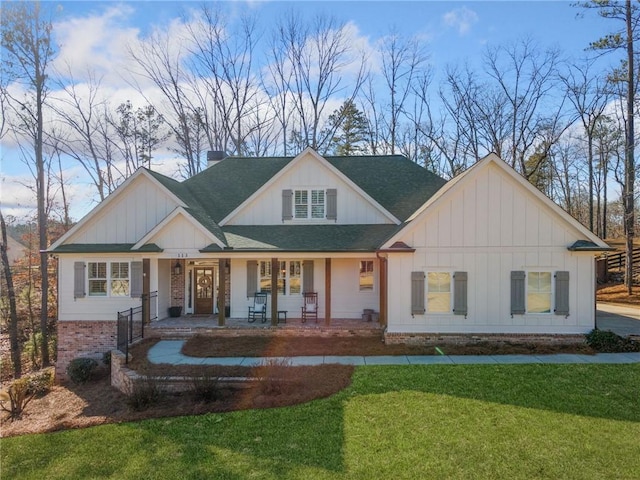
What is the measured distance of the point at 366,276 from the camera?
14.7 meters

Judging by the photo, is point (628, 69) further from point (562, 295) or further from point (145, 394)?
point (145, 394)

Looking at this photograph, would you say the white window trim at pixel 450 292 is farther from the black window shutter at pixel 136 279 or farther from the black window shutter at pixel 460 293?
the black window shutter at pixel 136 279

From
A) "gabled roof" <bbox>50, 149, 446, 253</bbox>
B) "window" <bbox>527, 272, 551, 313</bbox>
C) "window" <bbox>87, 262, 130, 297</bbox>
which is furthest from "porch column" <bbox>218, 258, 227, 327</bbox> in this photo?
"window" <bbox>527, 272, 551, 313</bbox>

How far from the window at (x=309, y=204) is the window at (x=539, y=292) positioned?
304 inches

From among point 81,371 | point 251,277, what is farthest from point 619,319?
point 81,371

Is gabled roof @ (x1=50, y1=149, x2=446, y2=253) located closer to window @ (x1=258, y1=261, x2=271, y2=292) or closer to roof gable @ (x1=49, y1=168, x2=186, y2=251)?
roof gable @ (x1=49, y1=168, x2=186, y2=251)

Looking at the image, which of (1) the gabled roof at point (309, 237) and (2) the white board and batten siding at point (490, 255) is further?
(1) the gabled roof at point (309, 237)

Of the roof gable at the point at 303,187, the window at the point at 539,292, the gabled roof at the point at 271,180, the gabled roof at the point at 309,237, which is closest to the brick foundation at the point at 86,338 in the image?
the gabled roof at the point at 271,180

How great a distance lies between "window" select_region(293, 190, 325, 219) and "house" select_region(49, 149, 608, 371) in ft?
0.13

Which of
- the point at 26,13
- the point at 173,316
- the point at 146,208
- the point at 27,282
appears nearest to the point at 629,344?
the point at 173,316

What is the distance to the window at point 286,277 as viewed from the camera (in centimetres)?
1484

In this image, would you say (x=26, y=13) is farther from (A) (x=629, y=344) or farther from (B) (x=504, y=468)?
(A) (x=629, y=344)

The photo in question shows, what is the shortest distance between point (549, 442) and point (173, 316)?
1284 centimetres

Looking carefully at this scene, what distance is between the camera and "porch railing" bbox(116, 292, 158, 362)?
11.8 metres
